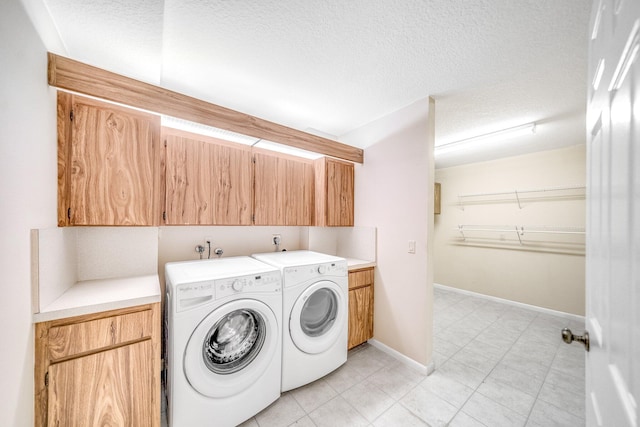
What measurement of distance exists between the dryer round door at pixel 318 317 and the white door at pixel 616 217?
57.7 inches

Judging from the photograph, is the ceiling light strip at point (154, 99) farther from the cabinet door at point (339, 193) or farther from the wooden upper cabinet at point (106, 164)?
the cabinet door at point (339, 193)

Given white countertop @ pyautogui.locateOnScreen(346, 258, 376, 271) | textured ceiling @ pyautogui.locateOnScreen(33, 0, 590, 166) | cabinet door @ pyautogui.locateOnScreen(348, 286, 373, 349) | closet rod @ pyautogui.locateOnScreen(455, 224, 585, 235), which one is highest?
textured ceiling @ pyautogui.locateOnScreen(33, 0, 590, 166)

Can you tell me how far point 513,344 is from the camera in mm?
2521

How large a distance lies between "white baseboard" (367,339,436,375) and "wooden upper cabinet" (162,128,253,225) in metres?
1.87

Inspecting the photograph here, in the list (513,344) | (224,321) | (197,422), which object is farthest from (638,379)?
(513,344)

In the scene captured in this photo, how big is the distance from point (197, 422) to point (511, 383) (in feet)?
7.90

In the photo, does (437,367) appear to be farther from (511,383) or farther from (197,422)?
(197,422)

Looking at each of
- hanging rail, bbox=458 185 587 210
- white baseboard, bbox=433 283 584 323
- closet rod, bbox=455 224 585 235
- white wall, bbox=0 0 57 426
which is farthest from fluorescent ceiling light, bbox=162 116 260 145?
white baseboard, bbox=433 283 584 323

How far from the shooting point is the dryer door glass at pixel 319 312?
1.97 metres

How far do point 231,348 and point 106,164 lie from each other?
1.46 metres

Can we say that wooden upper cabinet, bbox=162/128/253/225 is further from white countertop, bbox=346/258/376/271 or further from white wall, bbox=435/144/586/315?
white wall, bbox=435/144/586/315

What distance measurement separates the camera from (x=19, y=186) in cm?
95

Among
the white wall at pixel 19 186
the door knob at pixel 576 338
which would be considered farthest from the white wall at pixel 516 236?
the white wall at pixel 19 186

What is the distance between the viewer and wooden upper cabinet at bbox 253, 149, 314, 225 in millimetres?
2195
